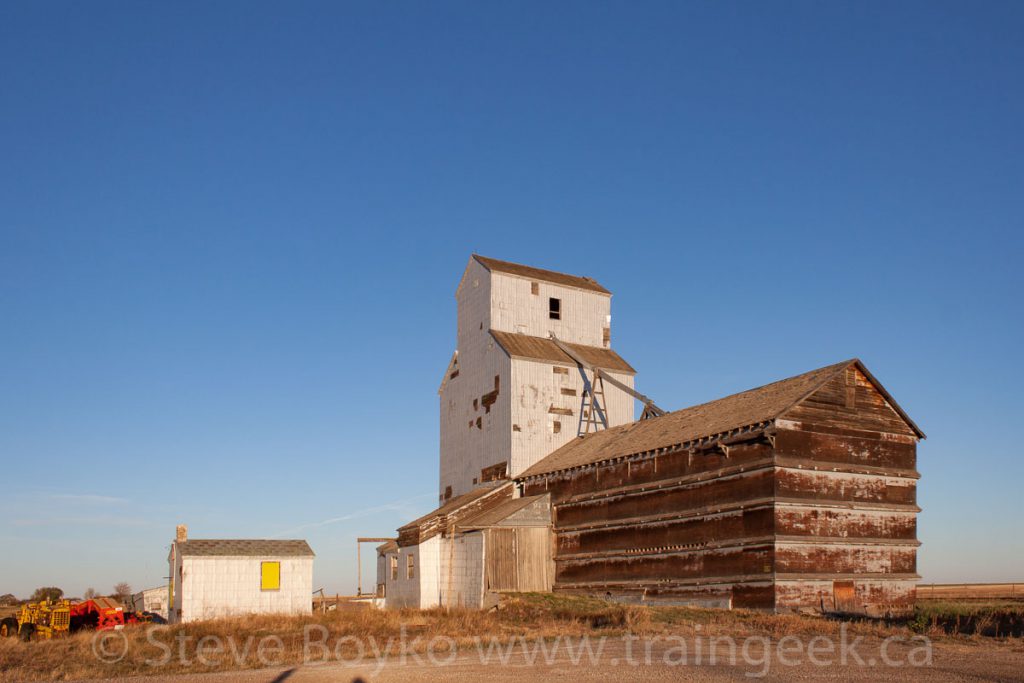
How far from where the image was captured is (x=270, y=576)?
1492 inches

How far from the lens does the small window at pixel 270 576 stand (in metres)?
37.7

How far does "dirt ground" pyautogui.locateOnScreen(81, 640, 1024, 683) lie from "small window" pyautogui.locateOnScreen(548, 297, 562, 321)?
1251 inches

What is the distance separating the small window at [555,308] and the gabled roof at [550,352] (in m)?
1.68

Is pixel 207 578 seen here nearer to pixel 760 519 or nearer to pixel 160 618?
pixel 160 618

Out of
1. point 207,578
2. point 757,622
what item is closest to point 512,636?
point 757,622

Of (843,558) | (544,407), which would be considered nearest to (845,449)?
(843,558)

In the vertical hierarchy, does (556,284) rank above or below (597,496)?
above

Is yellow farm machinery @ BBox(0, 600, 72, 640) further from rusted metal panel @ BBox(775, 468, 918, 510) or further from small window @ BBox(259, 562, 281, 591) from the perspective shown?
rusted metal panel @ BBox(775, 468, 918, 510)

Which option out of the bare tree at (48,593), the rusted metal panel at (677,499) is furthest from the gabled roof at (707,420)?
the bare tree at (48,593)

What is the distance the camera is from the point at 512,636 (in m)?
23.2

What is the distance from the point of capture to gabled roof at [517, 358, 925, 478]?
30828mm

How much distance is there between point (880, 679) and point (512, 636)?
10695 millimetres

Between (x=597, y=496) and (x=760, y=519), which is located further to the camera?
(x=597, y=496)

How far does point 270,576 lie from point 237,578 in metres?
1.33
